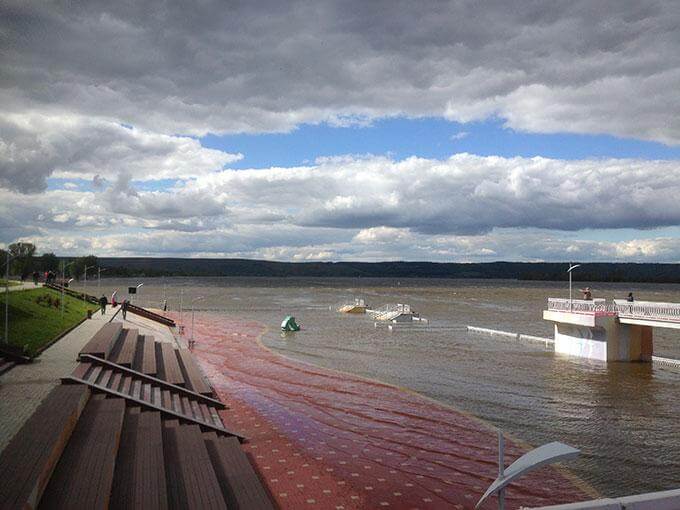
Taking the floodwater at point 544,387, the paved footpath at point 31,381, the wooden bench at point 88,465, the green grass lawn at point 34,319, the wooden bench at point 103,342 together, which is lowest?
the floodwater at point 544,387

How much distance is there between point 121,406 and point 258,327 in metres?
40.2

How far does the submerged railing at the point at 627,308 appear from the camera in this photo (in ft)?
98.2

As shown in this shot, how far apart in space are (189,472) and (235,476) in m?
1.12

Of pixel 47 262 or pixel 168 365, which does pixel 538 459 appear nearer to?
pixel 168 365

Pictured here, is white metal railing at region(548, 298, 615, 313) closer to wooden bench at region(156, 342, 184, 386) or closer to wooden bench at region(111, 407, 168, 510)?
wooden bench at region(156, 342, 184, 386)

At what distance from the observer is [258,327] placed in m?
54.7

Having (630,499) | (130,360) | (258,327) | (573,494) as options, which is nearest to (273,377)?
(130,360)

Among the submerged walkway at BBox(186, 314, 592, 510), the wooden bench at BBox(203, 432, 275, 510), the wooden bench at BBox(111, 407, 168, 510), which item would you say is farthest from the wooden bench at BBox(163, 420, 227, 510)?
the submerged walkway at BBox(186, 314, 592, 510)

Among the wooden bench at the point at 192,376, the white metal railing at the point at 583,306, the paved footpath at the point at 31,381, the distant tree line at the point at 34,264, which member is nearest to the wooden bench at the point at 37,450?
the paved footpath at the point at 31,381

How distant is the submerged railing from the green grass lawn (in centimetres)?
2775

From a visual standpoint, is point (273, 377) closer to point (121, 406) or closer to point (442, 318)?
point (121, 406)

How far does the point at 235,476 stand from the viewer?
12430 mm

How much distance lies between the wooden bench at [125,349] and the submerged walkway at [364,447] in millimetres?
3757

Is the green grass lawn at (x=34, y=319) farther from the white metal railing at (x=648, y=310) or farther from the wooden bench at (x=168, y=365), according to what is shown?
the white metal railing at (x=648, y=310)
